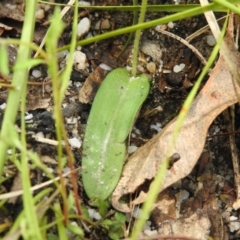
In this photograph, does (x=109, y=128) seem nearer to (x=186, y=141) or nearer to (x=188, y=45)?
(x=186, y=141)

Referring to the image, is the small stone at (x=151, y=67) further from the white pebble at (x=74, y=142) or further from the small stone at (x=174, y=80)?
the white pebble at (x=74, y=142)

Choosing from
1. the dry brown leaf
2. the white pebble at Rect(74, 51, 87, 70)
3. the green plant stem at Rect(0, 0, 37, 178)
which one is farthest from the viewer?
the white pebble at Rect(74, 51, 87, 70)

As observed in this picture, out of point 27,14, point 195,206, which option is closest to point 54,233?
point 195,206

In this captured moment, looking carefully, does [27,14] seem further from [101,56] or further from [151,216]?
[151,216]

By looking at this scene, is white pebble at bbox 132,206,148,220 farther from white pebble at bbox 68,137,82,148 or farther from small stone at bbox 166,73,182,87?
small stone at bbox 166,73,182,87

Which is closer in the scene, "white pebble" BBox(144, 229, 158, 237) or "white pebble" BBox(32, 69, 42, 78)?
"white pebble" BBox(144, 229, 158, 237)

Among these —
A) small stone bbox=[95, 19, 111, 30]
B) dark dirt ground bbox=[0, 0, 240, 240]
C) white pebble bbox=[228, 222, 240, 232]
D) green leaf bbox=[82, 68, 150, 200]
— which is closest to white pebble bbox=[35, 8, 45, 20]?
dark dirt ground bbox=[0, 0, 240, 240]

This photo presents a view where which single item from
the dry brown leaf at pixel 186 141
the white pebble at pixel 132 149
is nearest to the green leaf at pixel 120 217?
the dry brown leaf at pixel 186 141
